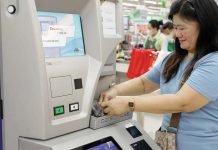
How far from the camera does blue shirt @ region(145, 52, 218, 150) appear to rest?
1.34m

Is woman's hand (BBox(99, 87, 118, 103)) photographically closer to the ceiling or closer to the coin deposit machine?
the coin deposit machine

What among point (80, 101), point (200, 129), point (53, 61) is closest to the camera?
point (53, 61)

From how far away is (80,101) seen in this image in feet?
4.28

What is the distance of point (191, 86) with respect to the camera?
1.33 meters

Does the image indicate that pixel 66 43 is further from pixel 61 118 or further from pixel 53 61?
pixel 61 118

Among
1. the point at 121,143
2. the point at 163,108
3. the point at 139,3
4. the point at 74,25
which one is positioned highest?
the point at 139,3

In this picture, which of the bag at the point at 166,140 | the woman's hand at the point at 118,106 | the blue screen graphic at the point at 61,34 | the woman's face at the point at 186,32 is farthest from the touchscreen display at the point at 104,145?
the woman's face at the point at 186,32

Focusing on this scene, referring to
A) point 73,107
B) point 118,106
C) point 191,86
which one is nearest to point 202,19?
point 191,86

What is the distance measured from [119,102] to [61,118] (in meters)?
0.27

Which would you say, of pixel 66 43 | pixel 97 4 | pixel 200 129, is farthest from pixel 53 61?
pixel 200 129

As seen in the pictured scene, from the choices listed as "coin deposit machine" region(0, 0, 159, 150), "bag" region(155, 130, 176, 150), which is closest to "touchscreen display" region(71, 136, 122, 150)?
"coin deposit machine" region(0, 0, 159, 150)

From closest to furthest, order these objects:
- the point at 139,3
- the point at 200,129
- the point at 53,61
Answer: the point at 53,61, the point at 200,129, the point at 139,3

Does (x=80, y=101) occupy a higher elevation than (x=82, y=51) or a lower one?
lower

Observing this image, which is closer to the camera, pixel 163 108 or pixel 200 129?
pixel 163 108
